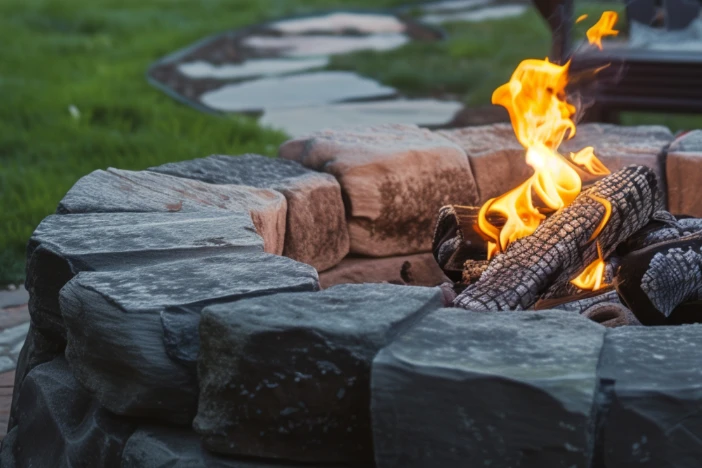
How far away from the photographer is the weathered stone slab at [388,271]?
2926mm

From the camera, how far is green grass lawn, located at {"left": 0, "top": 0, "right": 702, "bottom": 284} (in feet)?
16.5

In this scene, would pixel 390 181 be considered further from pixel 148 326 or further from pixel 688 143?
pixel 148 326

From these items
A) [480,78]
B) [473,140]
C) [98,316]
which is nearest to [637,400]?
[98,316]

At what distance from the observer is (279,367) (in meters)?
1.70

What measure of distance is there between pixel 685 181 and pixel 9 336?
206cm

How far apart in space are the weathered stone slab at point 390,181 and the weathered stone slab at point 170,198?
313 mm

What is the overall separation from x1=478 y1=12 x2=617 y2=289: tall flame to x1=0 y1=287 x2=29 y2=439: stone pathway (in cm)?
133

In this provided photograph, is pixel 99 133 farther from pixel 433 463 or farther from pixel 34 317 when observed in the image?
pixel 433 463

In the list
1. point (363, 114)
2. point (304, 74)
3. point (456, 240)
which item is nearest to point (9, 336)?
point (456, 240)

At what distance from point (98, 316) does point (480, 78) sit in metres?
6.13

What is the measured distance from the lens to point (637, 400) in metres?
1.57

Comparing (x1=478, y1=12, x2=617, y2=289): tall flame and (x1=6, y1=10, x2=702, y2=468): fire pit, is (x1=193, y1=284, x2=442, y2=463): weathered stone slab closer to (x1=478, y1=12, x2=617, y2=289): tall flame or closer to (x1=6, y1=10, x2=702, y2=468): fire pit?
(x1=6, y1=10, x2=702, y2=468): fire pit

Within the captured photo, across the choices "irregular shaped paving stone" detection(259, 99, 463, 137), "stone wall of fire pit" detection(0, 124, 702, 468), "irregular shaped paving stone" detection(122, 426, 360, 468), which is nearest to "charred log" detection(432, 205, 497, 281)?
"stone wall of fire pit" detection(0, 124, 702, 468)

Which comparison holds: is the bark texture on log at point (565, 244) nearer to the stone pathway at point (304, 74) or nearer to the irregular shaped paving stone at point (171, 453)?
the irregular shaped paving stone at point (171, 453)
